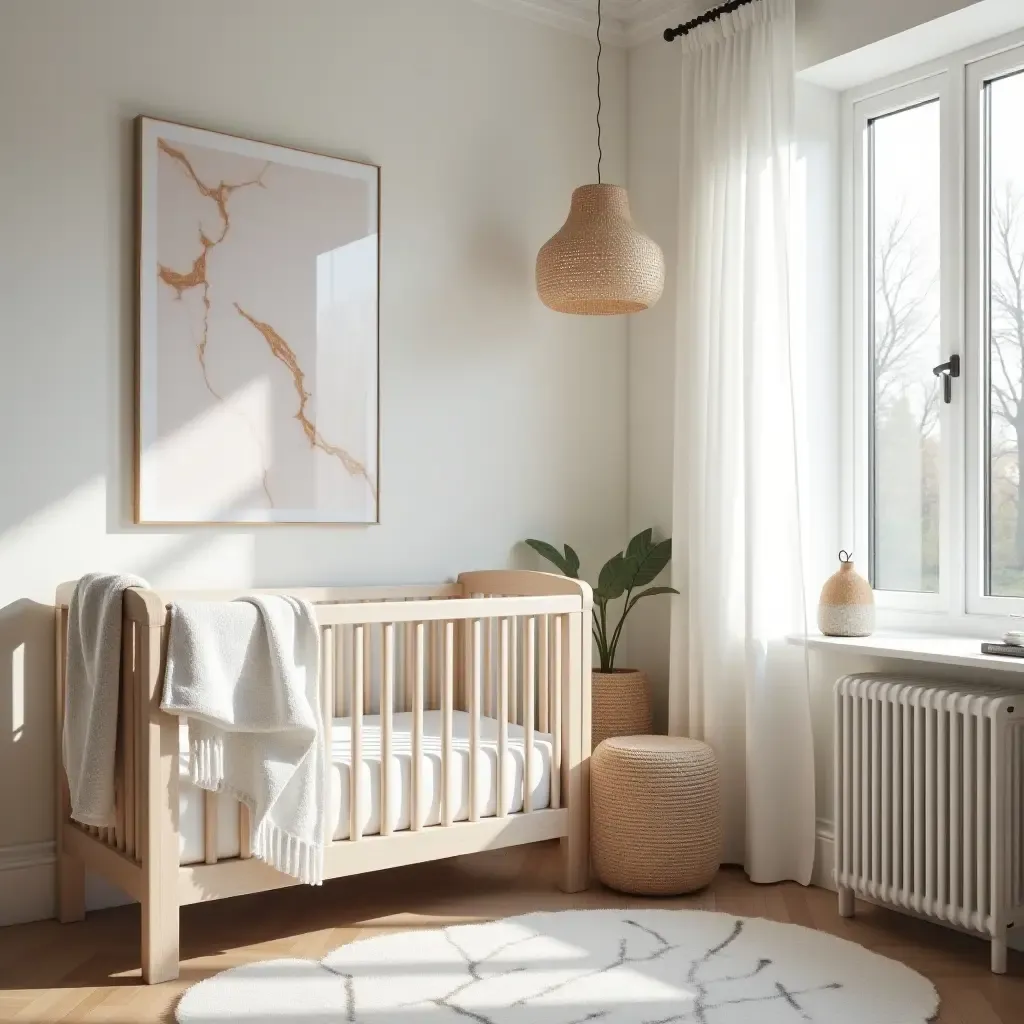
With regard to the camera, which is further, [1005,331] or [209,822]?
[1005,331]

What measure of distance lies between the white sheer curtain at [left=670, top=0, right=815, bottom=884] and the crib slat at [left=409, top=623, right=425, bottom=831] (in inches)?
36.3

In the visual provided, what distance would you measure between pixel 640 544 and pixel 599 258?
0.87 m

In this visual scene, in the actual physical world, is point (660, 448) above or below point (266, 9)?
below

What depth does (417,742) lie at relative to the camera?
2.64 meters

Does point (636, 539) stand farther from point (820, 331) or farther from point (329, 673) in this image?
point (329, 673)

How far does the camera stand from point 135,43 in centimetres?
285

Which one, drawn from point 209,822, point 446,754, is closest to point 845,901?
point 446,754

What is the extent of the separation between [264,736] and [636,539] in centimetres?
149

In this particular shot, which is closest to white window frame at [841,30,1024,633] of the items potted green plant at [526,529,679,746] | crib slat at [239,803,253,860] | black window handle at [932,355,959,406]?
black window handle at [932,355,959,406]

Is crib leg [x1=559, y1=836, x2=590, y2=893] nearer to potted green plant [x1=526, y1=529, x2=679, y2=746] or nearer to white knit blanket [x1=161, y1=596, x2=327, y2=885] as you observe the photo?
potted green plant [x1=526, y1=529, x2=679, y2=746]

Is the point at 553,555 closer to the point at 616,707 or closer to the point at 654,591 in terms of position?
the point at 654,591

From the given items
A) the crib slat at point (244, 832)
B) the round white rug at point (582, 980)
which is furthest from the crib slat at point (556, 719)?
the crib slat at point (244, 832)

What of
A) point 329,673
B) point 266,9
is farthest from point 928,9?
point 329,673

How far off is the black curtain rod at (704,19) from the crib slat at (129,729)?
2271 millimetres
